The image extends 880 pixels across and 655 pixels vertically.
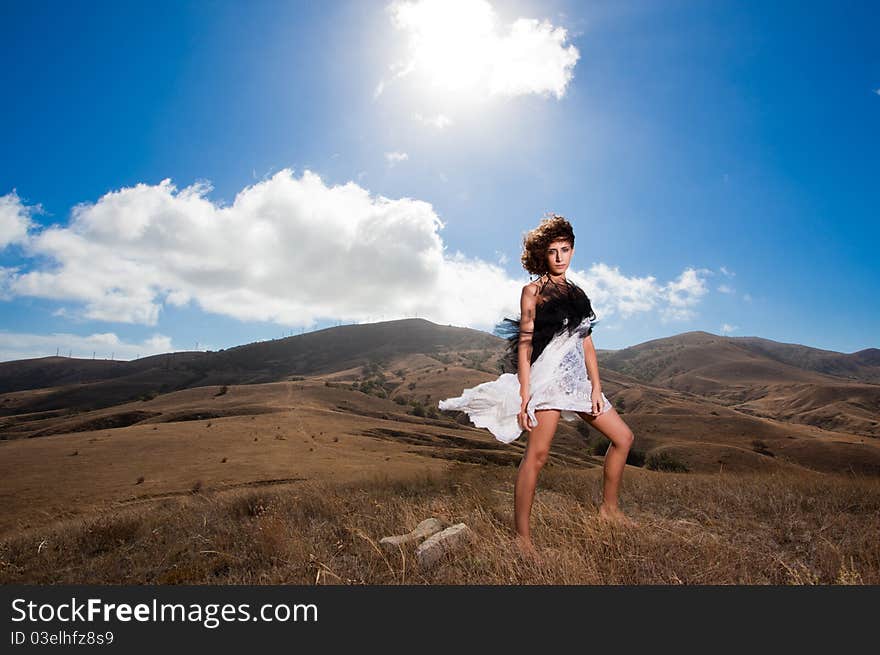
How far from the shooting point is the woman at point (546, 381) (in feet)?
10.7

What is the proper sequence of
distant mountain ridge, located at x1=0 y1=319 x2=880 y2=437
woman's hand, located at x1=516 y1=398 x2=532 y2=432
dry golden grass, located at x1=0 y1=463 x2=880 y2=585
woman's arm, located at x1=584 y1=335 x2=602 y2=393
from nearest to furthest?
dry golden grass, located at x1=0 y1=463 x2=880 y2=585
woman's hand, located at x1=516 y1=398 x2=532 y2=432
woman's arm, located at x1=584 y1=335 x2=602 y2=393
distant mountain ridge, located at x1=0 y1=319 x2=880 y2=437

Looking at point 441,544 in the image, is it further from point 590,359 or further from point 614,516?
point 590,359

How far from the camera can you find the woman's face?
139 inches

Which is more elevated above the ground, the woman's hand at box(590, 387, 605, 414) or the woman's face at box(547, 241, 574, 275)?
the woman's face at box(547, 241, 574, 275)

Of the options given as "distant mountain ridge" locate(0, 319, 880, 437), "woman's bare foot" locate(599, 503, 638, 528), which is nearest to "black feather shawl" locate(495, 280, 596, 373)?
"woman's bare foot" locate(599, 503, 638, 528)

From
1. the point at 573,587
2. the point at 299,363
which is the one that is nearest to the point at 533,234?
the point at 573,587

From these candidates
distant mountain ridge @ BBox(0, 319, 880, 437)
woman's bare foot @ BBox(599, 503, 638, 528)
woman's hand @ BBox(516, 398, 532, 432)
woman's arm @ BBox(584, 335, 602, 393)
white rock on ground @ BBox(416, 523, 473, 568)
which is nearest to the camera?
woman's hand @ BBox(516, 398, 532, 432)

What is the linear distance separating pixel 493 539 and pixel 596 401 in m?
1.28

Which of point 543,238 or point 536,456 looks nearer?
point 536,456

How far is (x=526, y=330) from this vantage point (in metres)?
3.38

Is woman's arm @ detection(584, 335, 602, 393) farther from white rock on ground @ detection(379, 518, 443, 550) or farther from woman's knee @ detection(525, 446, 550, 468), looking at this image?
white rock on ground @ detection(379, 518, 443, 550)

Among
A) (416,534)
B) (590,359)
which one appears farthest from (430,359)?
(590,359)

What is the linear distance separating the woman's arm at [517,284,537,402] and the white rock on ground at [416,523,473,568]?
121 cm

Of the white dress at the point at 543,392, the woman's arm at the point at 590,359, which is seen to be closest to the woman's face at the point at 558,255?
the white dress at the point at 543,392
